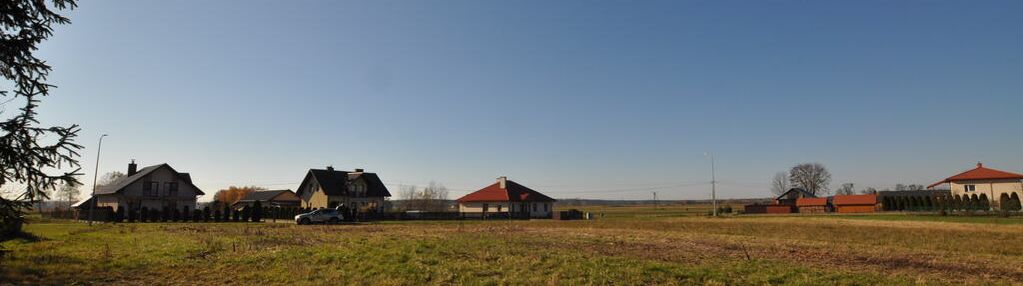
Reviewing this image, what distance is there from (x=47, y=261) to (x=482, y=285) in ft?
44.0

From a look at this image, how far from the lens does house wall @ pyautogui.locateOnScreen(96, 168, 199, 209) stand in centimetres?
6103

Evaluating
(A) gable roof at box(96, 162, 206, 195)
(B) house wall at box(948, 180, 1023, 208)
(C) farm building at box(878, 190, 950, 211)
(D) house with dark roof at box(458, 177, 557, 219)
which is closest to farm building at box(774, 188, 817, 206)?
(C) farm building at box(878, 190, 950, 211)

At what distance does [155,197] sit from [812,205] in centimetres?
9257

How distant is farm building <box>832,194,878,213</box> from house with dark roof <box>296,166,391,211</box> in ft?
226

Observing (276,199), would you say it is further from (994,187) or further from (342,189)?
(994,187)

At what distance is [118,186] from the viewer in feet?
205

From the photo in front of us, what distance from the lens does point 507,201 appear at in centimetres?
7406

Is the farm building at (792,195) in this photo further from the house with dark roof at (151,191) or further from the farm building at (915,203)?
the house with dark roof at (151,191)

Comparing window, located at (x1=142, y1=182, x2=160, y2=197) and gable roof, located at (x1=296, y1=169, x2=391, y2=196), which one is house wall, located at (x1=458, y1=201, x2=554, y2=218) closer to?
gable roof, located at (x1=296, y1=169, x2=391, y2=196)

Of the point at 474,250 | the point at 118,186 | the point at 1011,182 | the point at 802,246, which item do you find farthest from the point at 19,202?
the point at 1011,182

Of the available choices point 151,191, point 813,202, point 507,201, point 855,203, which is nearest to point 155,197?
point 151,191

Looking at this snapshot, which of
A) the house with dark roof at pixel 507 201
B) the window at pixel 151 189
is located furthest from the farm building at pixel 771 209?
the window at pixel 151 189

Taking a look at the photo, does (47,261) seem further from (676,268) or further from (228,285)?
(676,268)

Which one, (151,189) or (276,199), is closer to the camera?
(151,189)
